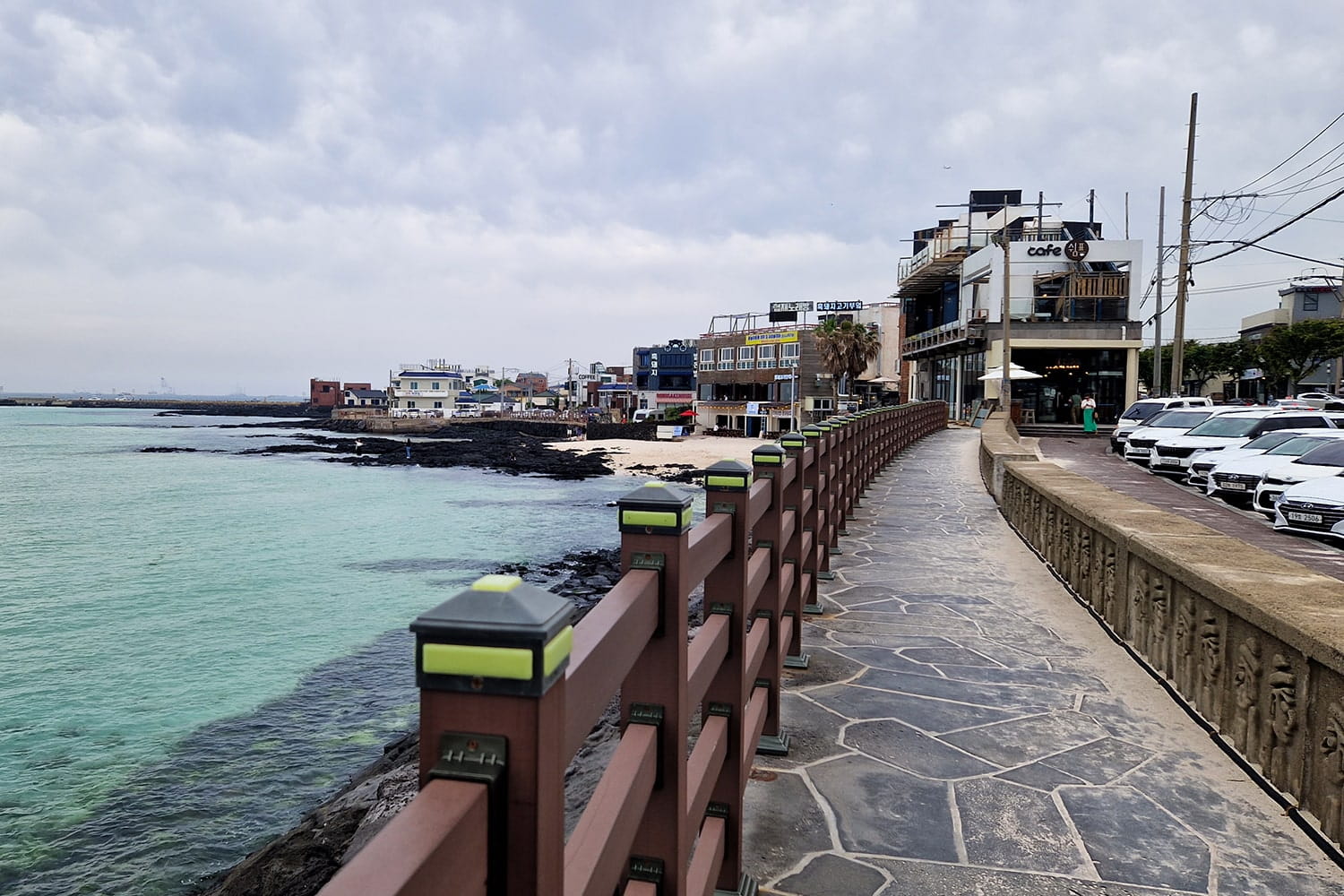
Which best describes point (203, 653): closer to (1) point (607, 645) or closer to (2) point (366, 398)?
(1) point (607, 645)

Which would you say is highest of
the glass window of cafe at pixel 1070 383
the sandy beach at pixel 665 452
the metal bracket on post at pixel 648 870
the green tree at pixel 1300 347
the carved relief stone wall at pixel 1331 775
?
the green tree at pixel 1300 347

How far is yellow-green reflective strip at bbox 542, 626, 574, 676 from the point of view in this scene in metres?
1.09

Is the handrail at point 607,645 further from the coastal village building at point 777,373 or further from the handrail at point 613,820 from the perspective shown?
the coastal village building at point 777,373

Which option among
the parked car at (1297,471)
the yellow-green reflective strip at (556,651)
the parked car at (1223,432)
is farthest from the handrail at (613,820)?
the parked car at (1223,432)

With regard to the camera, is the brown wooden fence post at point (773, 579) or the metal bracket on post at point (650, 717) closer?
the metal bracket on post at point (650, 717)

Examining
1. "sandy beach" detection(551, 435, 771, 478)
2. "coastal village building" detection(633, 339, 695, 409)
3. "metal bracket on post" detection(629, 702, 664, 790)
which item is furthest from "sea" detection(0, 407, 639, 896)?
"coastal village building" detection(633, 339, 695, 409)

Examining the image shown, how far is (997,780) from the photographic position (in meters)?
3.91

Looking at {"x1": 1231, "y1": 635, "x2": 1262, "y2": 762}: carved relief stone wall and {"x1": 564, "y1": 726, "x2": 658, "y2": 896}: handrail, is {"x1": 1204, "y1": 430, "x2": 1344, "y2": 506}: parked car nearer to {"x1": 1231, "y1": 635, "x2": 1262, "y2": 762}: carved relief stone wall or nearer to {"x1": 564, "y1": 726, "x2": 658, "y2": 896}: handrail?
{"x1": 1231, "y1": 635, "x2": 1262, "y2": 762}: carved relief stone wall

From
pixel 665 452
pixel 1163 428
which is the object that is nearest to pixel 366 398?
pixel 665 452

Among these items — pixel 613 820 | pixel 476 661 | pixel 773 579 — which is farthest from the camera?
pixel 773 579

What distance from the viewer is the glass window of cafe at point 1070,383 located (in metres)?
39.5

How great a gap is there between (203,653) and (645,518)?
56.7ft

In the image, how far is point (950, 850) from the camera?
3.31 metres

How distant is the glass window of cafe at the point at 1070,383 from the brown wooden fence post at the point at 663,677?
135 ft
